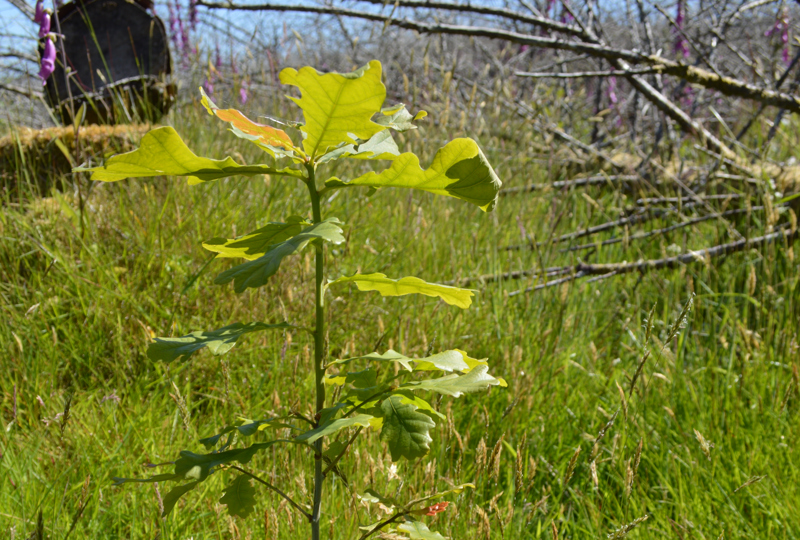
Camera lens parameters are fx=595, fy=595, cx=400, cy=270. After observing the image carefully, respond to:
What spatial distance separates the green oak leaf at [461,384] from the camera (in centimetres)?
69

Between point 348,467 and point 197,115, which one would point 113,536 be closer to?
point 348,467

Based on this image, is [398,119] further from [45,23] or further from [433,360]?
[45,23]

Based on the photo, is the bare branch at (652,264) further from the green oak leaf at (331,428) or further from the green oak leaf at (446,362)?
the green oak leaf at (331,428)

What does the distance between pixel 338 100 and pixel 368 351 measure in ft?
4.59

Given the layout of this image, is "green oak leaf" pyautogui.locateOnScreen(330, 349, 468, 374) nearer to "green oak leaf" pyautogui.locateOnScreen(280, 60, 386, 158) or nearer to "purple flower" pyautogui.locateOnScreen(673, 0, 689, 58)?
"green oak leaf" pyautogui.locateOnScreen(280, 60, 386, 158)

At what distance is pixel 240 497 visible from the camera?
77 cm

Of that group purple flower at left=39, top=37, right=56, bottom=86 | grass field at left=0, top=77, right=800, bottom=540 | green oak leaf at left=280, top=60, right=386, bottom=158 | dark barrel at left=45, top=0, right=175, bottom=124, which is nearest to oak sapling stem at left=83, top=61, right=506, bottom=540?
green oak leaf at left=280, top=60, right=386, bottom=158

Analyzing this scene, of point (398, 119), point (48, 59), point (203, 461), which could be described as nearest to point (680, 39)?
point (48, 59)

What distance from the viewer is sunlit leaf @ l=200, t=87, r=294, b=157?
0.65 m

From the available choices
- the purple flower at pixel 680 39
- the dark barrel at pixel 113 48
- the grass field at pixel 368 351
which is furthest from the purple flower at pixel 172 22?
the purple flower at pixel 680 39

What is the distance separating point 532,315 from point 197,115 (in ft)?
6.94

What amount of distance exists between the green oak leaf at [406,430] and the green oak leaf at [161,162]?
0.31 meters

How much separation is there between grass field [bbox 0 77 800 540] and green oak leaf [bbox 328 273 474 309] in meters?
0.44

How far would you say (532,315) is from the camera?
2293 mm
